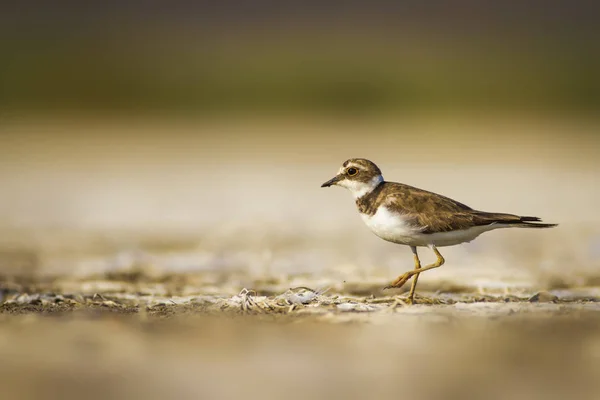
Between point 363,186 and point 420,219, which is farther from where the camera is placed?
point 363,186

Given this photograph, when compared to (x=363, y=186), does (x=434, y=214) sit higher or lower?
lower

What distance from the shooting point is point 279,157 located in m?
20.7

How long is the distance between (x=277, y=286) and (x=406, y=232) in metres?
1.64

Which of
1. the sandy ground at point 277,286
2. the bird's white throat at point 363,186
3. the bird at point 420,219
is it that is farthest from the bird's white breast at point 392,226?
the sandy ground at point 277,286

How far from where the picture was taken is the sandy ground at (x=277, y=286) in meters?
4.91

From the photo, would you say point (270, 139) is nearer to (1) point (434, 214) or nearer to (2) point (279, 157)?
(2) point (279, 157)

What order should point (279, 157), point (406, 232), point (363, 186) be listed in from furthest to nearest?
point (279, 157), point (363, 186), point (406, 232)

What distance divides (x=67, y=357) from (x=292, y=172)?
41.2 ft

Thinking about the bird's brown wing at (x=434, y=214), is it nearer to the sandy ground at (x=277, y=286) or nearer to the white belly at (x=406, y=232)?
the white belly at (x=406, y=232)

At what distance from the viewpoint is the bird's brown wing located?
6.86m

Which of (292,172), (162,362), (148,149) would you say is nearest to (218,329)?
(162,362)

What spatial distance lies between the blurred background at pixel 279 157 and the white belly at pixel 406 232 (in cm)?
88

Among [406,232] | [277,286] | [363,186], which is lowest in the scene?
[277,286]

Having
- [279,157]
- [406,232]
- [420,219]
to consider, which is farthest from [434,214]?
[279,157]
